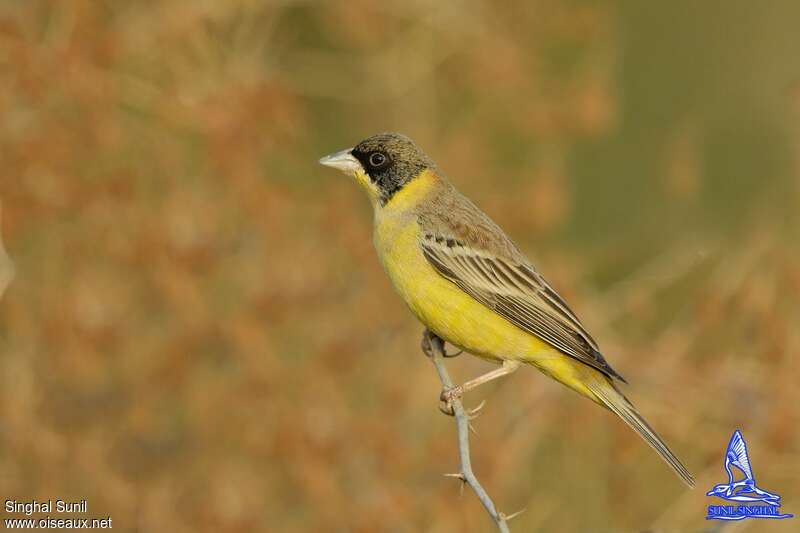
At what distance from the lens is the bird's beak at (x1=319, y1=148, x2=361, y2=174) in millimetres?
7352

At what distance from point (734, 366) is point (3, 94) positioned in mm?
6505

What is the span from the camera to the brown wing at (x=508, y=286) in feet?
23.3

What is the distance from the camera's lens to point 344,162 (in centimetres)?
739

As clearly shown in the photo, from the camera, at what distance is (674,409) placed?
10.7m

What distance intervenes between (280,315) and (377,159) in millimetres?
3581

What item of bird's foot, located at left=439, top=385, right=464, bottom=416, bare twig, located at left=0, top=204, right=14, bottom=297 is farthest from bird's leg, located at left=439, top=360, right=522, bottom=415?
bare twig, located at left=0, top=204, right=14, bottom=297

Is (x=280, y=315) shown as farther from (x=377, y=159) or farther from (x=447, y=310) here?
(x=447, y=310)

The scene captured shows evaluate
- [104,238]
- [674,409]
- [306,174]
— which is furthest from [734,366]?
[104,238]

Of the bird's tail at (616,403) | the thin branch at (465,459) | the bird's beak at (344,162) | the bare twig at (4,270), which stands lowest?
the thin branch at (465,459)

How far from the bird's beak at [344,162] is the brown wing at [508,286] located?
0.53 m

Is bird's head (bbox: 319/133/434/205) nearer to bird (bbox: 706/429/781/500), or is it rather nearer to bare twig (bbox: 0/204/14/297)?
bare twig (bbox: 0/204/14/297)

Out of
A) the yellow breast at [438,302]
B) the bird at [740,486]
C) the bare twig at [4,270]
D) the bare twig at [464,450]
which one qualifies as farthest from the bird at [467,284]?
the bare twig at [4,270]

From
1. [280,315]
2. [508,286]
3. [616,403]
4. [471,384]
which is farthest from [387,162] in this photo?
[280,315]

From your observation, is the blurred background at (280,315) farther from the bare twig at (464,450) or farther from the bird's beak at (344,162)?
the bare twig at (464,450)
